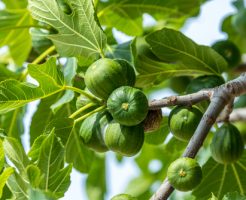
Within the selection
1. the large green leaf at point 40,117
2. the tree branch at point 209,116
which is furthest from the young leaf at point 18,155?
the large green leaf at point 40,117

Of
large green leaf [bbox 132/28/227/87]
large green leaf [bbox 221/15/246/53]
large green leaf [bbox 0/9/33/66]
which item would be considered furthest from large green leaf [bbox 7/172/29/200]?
large green leaf [bbox 221/15/246/53]

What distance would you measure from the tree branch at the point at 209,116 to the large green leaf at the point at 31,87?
1.91 ft

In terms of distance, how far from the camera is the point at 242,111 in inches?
122

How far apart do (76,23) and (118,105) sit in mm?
448

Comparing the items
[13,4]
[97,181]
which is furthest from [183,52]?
[97,181]

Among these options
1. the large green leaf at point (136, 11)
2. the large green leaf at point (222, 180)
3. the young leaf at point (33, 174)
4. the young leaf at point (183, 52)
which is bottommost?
the large green leaf at point (222, 180)

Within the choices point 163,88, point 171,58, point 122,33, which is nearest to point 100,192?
point 163,88

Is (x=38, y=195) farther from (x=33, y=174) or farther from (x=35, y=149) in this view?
(x=35, y=149)

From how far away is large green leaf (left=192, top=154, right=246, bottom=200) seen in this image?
2781 millimetres

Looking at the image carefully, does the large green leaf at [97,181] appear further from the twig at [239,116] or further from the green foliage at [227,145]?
the green foliage at [227,145]

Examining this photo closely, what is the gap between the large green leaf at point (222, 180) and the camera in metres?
2.78

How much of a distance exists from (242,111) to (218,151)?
0.68 meters

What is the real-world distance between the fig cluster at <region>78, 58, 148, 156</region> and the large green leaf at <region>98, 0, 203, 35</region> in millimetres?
899

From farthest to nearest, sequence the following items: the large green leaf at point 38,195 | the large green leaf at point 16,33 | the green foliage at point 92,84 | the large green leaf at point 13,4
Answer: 1. the large green leaf at point 13,4
2. the large green leaf at point 16,33
3. the green foliage at point 92,84
4. the large green leaf at point 38,195
